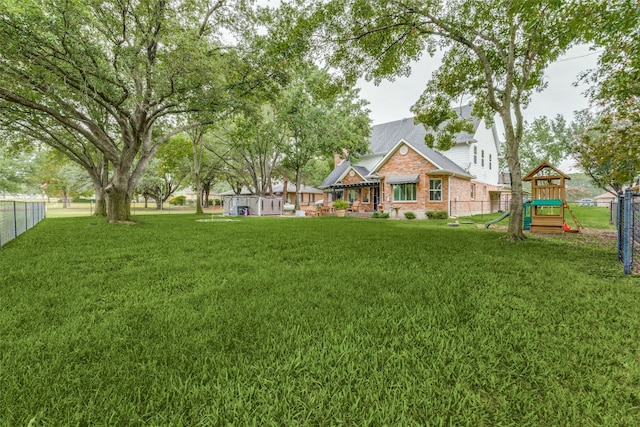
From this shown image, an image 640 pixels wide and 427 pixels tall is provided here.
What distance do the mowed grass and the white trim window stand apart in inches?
632

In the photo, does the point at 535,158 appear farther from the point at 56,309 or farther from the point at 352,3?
the point at 56,309

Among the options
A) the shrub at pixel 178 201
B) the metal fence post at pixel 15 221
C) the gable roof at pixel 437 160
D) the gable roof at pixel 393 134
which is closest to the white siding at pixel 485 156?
the gable roof at pixel 437 160

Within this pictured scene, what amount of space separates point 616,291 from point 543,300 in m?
1.21

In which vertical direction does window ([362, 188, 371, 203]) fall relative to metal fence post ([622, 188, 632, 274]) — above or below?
above

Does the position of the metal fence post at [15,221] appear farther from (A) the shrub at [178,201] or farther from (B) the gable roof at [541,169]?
(A) the shrub at [178,201]

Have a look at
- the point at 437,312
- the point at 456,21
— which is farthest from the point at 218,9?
the point at 437,312

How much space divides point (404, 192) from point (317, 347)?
19.6 metres

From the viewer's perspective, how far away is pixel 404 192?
67.1ft

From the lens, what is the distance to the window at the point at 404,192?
65.8ft

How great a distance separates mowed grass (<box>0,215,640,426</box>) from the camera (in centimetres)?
147

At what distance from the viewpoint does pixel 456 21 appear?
7.85 m

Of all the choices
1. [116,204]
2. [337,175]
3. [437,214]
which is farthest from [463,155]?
[116,204]

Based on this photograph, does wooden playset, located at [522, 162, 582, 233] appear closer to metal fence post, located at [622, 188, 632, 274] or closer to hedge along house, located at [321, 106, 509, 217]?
metal fence post, located at [622, 188, 632, 274]

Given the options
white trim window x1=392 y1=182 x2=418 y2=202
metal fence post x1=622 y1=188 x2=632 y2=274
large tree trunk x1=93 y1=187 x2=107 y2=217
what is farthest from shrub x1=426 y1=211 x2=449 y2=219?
large tree trunk x1=93 y1=187 x2=107 y2=217
